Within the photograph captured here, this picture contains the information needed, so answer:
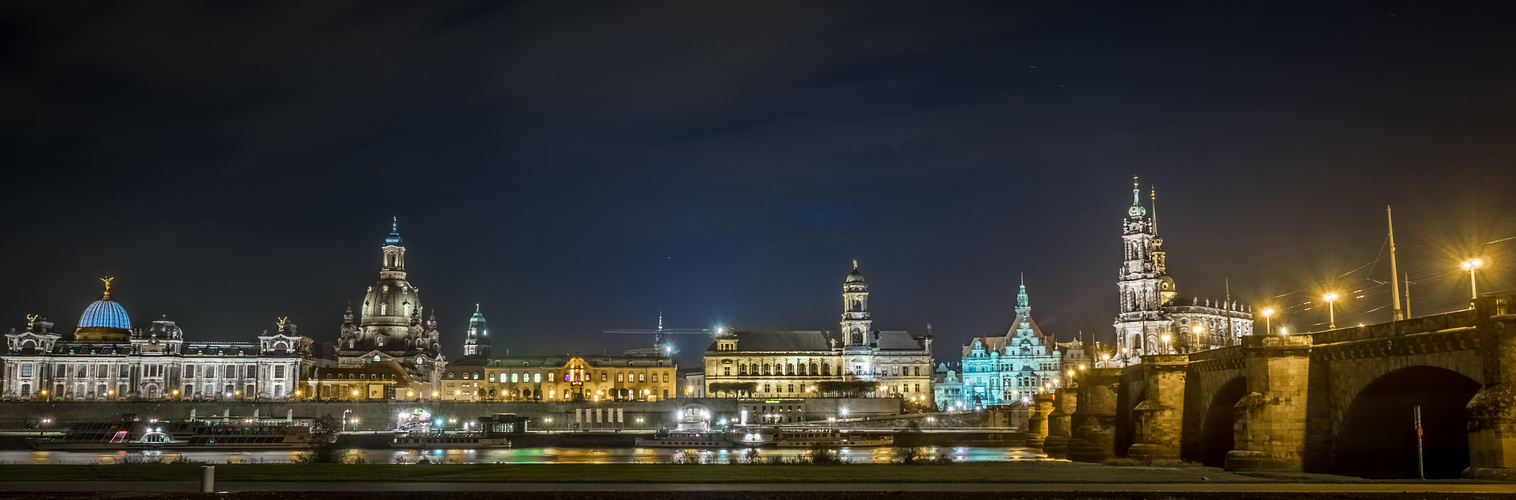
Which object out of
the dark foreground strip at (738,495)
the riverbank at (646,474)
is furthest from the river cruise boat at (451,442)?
the dark foreground strip at (738,495)

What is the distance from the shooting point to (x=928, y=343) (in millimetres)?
175500

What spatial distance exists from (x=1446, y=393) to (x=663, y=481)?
86.5ft

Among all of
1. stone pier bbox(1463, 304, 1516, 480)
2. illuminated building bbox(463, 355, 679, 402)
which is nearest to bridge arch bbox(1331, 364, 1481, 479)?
stone pier bbox(1463, 304, 1516, 480)

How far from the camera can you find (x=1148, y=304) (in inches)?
6043

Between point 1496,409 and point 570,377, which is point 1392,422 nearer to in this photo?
point 1496,409

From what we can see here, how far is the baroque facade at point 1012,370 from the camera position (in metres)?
163

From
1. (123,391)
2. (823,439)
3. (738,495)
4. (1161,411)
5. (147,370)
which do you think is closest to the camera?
(738,495)

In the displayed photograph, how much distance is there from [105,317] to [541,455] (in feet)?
454

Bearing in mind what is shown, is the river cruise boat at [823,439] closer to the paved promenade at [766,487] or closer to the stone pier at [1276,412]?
the stone pier at [1276,412]

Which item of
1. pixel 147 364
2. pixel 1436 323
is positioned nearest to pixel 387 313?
pixel 147 364

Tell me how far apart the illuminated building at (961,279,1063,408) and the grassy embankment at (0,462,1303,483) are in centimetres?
12044

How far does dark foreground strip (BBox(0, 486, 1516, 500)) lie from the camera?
28297mm

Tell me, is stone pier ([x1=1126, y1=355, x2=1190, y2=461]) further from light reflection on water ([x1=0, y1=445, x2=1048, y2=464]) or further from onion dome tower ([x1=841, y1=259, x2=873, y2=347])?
onion dome tower ([x1=841, y1=259, x2=873, y2=347])

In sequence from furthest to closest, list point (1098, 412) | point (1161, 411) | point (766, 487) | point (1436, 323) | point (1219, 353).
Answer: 1. point (1098, 412)
2. point (1161, 411)
3. point (1219, 353)
4. point (1436, 323)
5. point (766, 487)
